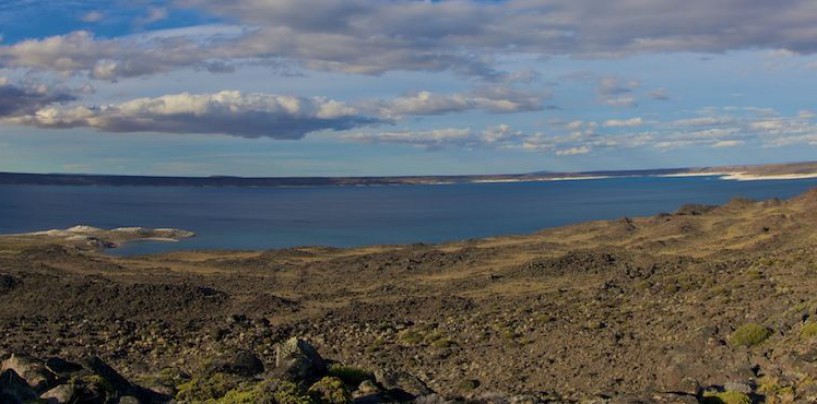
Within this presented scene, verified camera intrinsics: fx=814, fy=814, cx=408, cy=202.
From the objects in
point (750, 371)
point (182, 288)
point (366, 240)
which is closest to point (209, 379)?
point (750, 371)

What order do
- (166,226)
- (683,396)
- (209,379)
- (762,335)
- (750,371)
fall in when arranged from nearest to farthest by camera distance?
(683,396) → (209,379) → (750,371) → (762,335) → (166,226)

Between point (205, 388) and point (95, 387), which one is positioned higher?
point (95, 387)

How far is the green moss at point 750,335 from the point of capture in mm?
23594

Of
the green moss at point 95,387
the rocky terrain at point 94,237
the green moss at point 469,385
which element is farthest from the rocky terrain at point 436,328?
the rocky terrain at point 94,237

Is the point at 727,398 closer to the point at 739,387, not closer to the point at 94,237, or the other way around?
the point at 739,387

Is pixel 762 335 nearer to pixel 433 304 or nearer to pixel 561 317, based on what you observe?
pixel 561 317

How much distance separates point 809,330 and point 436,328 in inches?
646

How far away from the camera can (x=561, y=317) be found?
114 feet

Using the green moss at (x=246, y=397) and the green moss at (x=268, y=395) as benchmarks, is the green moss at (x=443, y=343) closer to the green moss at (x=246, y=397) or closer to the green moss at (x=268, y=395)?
the green moss at (x=268, y=395)

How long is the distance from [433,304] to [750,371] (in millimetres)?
23025

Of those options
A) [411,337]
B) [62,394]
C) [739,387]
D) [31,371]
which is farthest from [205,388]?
[411,337]

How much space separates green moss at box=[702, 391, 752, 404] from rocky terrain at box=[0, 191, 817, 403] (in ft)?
0.20

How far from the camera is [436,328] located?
115 ft

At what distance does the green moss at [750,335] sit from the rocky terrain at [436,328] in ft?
0.19
